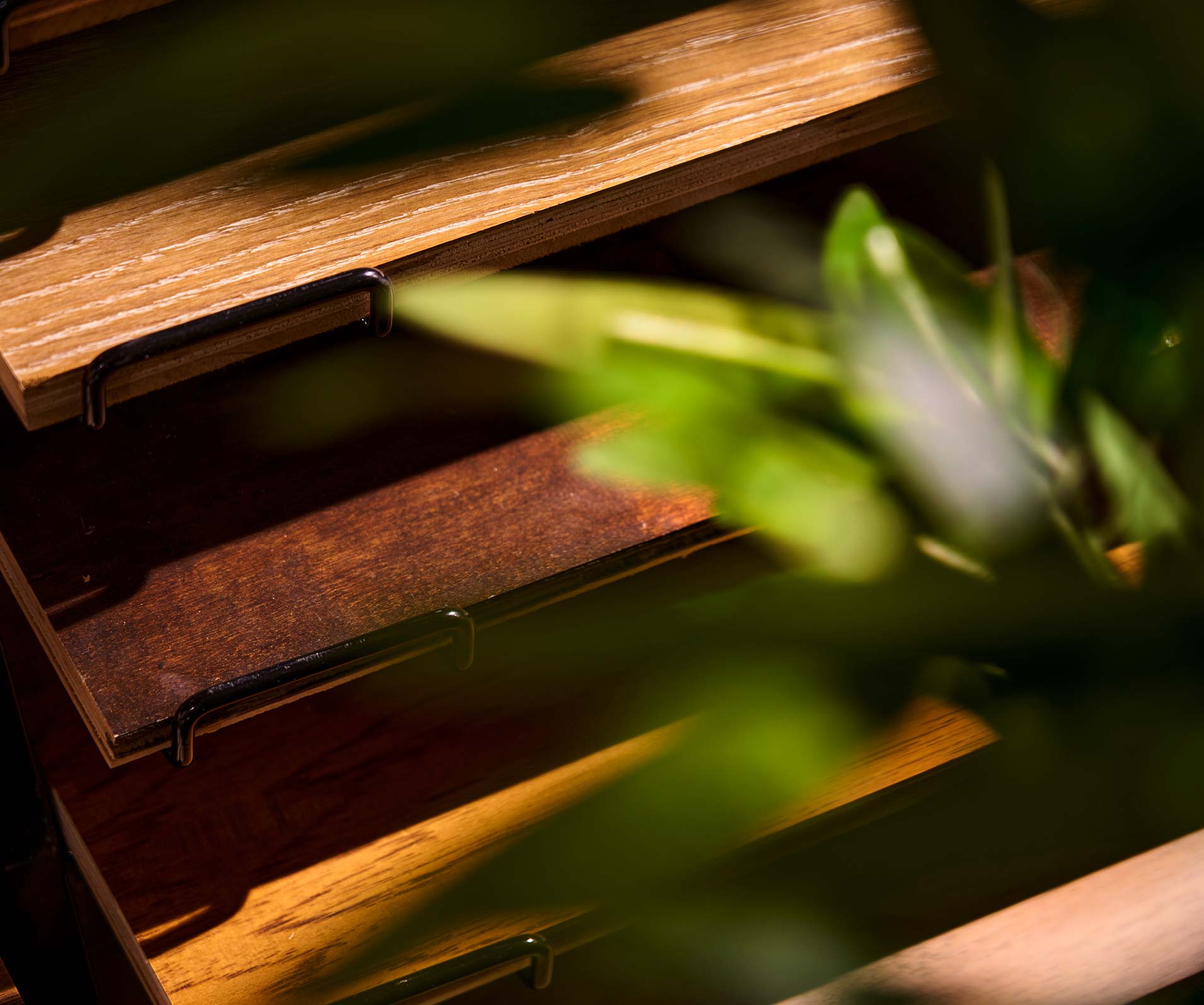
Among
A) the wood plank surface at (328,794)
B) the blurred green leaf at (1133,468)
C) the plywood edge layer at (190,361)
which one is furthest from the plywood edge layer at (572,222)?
the blurred green leaf at (1133,468)

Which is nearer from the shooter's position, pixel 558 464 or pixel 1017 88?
pixel 1017 88

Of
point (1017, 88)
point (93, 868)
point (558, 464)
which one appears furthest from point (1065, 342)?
point (93, 868)

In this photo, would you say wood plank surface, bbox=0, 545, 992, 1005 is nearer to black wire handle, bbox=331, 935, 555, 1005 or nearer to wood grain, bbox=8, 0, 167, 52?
black wire handle, bbox=331, 935, 555, 1005

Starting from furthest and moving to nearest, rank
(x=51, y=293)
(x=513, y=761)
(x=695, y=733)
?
(x=513, y=761) < (x=51, y=293) < (x=695, y=733)

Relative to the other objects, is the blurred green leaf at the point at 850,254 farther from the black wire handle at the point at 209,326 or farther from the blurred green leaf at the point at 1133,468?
the black wire handle at the point at 209,326

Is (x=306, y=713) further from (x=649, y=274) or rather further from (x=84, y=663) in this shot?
(x=649, y=274)

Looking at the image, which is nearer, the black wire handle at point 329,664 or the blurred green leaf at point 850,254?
the blurred green leaf at point 850,254

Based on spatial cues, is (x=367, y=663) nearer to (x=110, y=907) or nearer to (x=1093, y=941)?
(x=110, y=907)

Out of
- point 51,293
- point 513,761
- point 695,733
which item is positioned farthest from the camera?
point 513,761

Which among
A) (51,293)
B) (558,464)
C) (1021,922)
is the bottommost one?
(1021,922)

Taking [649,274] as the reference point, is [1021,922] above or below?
below
